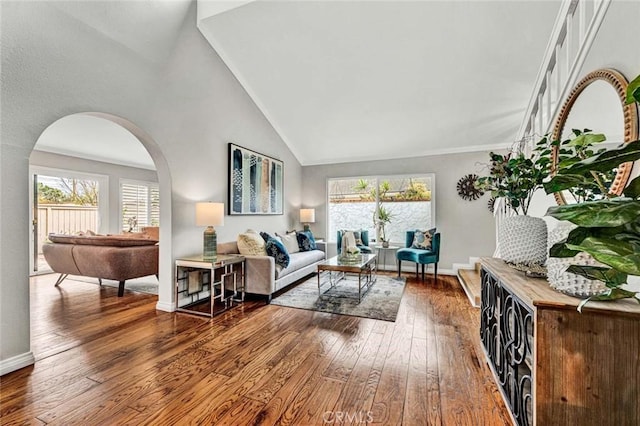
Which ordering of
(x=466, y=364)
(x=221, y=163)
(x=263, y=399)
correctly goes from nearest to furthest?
(x=263, y=399) < (x=466, y=364) < (x=221, y=163)

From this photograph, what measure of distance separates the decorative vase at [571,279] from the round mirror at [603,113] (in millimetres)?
601

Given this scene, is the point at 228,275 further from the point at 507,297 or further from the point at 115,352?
the point at 507,297

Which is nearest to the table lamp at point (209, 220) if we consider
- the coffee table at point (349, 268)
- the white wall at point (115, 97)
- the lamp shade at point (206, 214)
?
the lamp shade at point (206, 214)

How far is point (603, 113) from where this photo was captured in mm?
1577

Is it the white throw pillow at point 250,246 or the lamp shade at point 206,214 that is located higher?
the lamp shade at point 206,214

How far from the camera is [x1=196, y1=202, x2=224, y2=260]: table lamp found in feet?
10.5

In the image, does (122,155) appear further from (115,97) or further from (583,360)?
(583,360)

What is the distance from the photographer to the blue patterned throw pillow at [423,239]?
15.8 ft

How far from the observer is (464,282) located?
162 inches

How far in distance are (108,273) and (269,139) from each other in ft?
10.5

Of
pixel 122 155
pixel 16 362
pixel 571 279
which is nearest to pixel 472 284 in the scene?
pixel 571 279

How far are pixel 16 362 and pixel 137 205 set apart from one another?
5415 millimetres

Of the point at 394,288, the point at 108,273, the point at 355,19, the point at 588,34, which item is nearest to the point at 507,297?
the point at 588,34

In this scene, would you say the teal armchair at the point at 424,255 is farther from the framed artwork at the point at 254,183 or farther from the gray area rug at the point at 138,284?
the gray area rug at the point at 138,284
